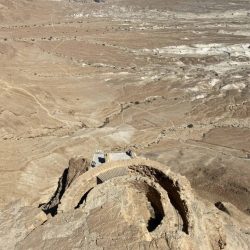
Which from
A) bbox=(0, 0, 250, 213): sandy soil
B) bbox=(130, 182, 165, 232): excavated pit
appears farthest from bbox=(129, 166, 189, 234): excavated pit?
bbox=(0, 0, 250, 213): sandy soil

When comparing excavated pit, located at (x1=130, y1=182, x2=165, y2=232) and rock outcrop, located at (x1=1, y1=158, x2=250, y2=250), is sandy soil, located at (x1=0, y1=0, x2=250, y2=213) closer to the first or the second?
rock outcrop, located at (x1=1, y1=158, x2=250, y2=250)

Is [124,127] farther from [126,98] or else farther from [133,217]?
[133,217]

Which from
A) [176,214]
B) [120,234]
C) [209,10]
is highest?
[120,234]

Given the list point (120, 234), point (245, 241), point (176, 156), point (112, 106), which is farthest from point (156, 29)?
point (120, 234)

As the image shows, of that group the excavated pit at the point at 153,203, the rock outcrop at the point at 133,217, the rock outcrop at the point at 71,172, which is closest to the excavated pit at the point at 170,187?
the rock outcrop at the point at 133,217

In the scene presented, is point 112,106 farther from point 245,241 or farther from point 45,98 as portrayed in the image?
point 245,241

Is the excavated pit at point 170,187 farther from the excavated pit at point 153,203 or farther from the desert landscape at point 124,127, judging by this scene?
the excavated pit at point 153,203

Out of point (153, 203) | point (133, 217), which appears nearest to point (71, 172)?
point (153, 203)
